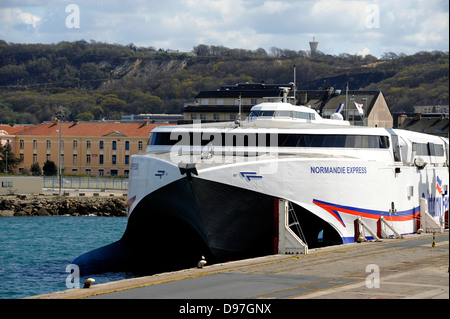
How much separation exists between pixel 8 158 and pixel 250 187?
247 ft

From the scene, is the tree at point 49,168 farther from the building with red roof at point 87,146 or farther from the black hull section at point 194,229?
the black hull section at point 194,229

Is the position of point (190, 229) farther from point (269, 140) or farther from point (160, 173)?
point (269, 140)

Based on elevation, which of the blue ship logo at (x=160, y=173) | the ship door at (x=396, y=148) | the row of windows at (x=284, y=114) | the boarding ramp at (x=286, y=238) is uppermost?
the row of windows at (x=284, y=114)

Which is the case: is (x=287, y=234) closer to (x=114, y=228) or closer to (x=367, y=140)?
(x=367, y=140)

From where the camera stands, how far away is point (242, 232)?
101ft

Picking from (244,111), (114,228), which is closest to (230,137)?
(114,228)

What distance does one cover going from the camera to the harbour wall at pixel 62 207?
72375 mm

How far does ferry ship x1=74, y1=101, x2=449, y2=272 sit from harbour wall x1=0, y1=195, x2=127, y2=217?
3835 cm

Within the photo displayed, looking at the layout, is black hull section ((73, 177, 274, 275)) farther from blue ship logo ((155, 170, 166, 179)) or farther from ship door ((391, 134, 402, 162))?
ship door ((391, 134, 402, 162))

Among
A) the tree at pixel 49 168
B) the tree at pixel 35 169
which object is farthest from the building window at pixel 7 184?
the tree at pixel 35 169

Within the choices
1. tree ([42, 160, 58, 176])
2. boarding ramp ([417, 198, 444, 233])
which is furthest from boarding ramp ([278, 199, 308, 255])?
tree ([42, 160, 58, 176])

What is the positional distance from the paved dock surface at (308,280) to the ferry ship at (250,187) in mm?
2758

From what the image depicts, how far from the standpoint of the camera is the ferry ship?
2967 cm

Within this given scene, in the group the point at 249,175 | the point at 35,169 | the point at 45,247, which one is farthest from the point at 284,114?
the point at 35,169
